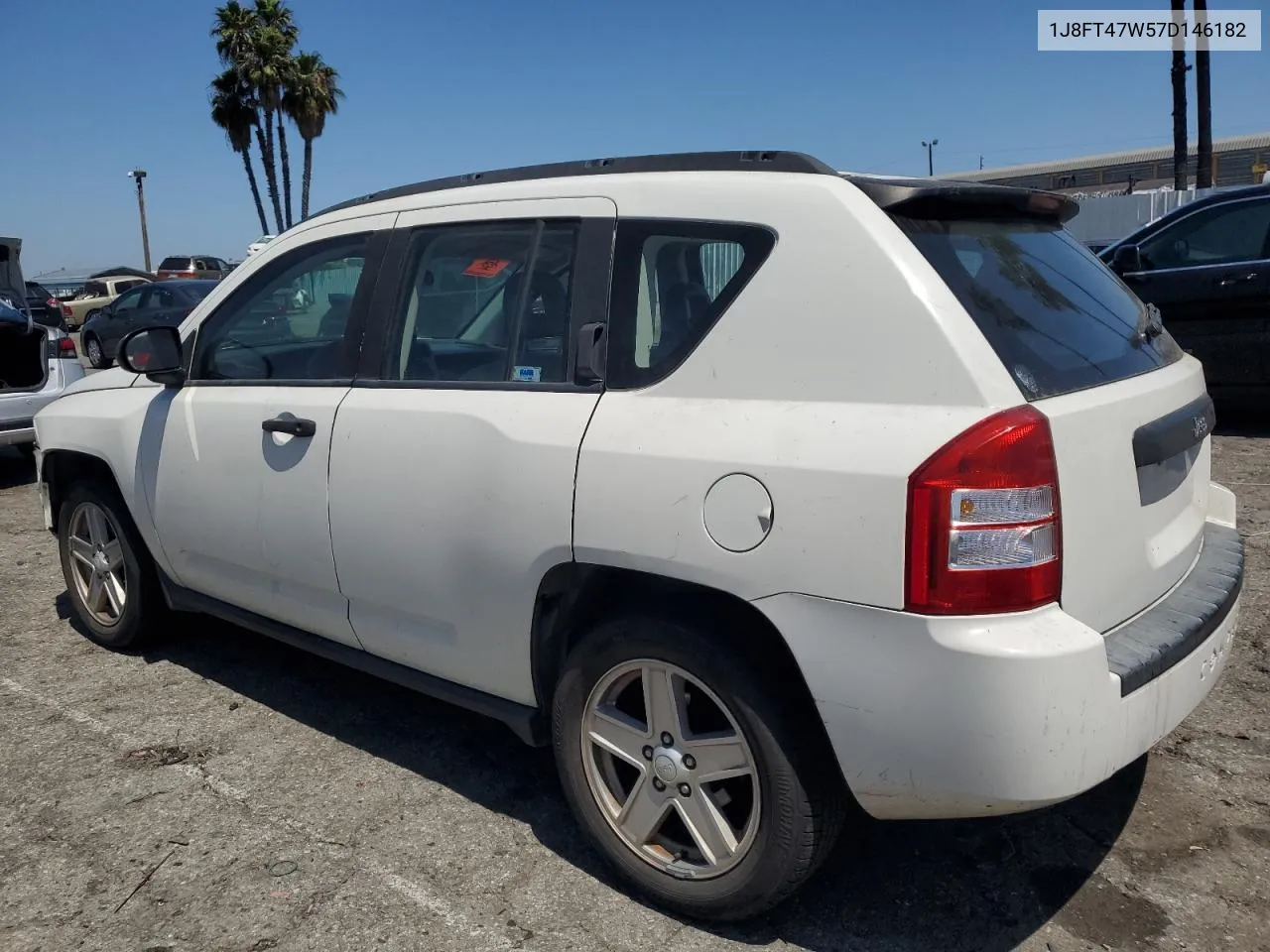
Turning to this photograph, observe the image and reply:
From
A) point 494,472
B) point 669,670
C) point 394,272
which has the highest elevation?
point 394,272

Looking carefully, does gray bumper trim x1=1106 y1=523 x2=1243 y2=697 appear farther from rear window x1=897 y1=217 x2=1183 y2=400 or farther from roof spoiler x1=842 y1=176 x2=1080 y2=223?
roof spoiler x1=842 y1=176 x2=1080 y2=223

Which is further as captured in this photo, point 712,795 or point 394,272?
point 394,272

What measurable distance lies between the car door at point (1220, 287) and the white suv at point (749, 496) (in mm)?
5075

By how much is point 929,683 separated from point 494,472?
1.23 m

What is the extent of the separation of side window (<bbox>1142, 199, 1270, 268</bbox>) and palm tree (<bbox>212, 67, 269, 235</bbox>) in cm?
3733

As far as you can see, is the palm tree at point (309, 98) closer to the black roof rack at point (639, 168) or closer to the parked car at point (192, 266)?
the parked car at point (192, 266)

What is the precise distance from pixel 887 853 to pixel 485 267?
79.0 inches

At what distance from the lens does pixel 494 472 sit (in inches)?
108

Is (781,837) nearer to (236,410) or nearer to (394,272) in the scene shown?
(394,272)

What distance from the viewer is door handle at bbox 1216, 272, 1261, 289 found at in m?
7.31

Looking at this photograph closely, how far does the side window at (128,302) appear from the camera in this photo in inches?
773

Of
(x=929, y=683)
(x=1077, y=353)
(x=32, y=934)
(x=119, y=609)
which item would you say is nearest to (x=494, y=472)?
(x=929, y=683)

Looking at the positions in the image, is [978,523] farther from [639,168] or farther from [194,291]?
[194,291]

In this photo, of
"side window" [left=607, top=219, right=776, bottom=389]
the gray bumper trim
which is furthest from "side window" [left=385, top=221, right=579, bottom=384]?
the gray bumper trim
